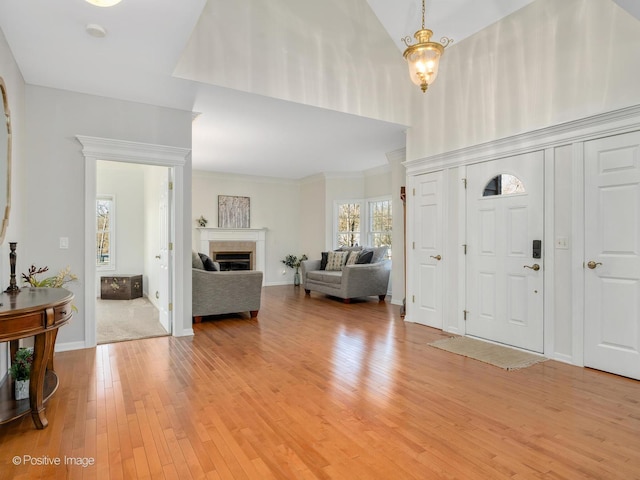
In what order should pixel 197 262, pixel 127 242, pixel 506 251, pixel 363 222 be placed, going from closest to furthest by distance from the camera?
pixel 506 251 < pixel 197 262 < pixel 127 242 < pixel 363 222

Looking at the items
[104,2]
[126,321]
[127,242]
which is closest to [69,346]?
[126,321]

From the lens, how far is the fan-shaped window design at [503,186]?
12.6 ft

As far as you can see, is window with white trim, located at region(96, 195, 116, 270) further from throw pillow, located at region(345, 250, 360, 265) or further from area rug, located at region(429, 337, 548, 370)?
area rug, located at region(429, 337, 548, 370)

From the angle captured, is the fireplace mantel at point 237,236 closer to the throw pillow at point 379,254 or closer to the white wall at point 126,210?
the white wall at point 126,210

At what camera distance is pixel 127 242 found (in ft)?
24.5

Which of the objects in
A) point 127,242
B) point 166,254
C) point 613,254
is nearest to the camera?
point 613,254

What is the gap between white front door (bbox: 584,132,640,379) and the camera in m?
2.99

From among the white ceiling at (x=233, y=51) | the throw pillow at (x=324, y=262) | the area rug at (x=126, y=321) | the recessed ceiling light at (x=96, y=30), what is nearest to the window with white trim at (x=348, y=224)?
the throw pillow at (x=324, y=262)

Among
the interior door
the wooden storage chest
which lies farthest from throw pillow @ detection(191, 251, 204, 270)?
the wooden storage chest

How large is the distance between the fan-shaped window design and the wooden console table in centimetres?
402

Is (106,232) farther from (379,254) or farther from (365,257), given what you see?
(379,254)

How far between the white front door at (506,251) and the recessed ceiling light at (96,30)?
12.3ft

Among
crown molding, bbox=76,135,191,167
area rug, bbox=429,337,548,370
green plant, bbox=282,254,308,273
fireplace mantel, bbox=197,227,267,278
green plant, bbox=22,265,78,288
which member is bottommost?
area rug, bbox=429,337,548,370

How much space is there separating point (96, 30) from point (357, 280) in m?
4.94
